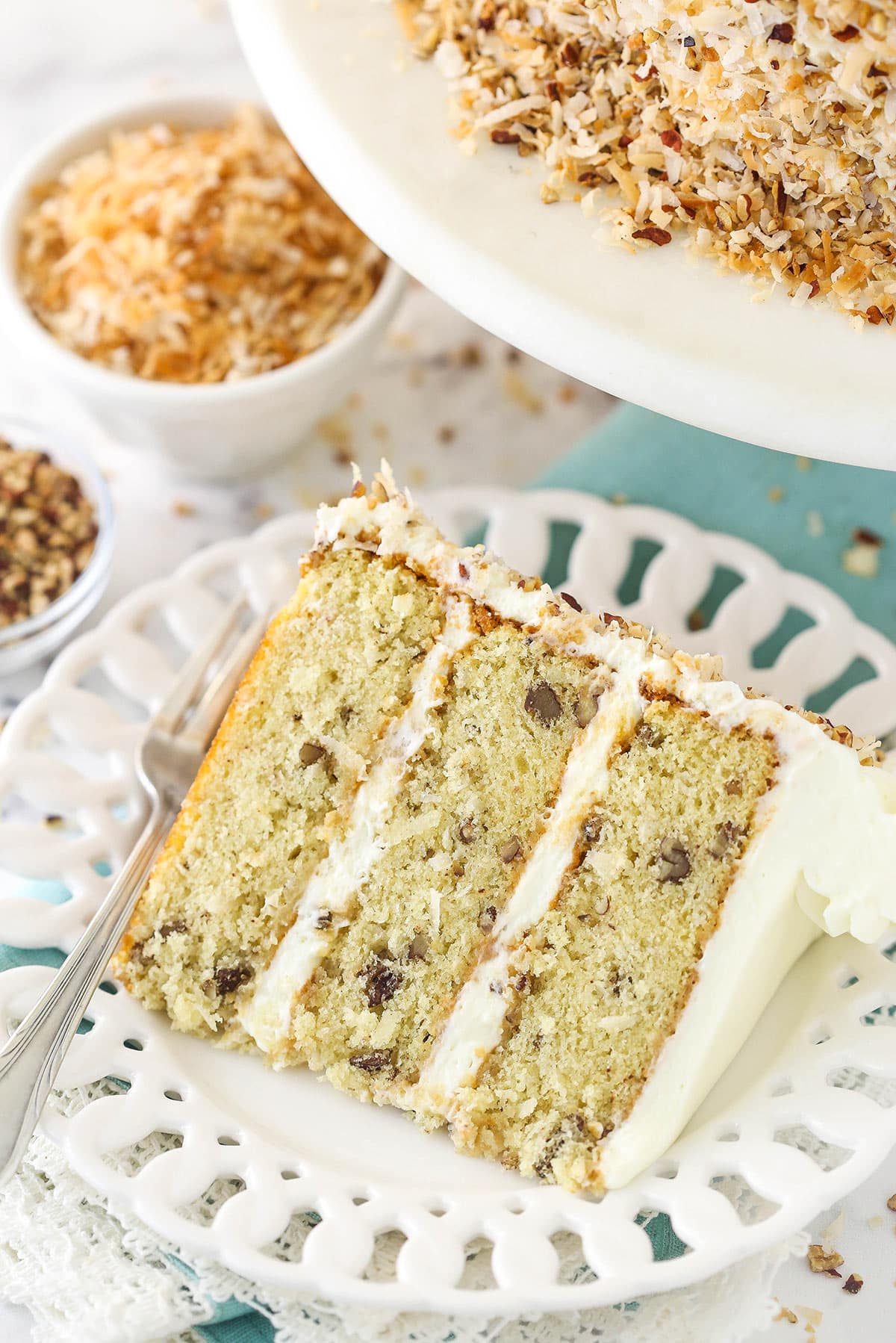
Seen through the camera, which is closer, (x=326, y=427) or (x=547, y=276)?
(x=547, y=276)

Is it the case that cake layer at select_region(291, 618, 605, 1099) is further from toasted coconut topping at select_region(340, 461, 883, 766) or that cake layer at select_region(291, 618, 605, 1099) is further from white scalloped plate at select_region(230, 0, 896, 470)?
white scalloped plate at select_region(230, 0, 896, 470)

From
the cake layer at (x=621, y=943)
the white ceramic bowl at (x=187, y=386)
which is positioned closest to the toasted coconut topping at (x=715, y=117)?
the cake layer at (x=621, y=943)

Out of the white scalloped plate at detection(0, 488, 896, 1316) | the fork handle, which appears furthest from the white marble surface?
the fork handle

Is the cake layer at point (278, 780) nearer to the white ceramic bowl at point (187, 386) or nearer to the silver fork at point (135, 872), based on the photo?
the silver fork at point (135, 872)

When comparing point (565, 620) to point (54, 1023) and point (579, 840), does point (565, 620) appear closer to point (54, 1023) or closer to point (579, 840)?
point (579, 840)

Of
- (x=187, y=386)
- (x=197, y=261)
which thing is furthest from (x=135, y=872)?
(x=197, y=261)
